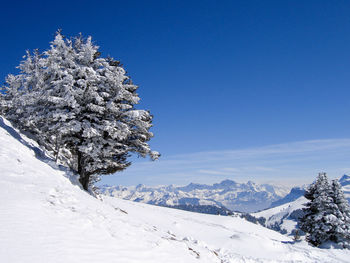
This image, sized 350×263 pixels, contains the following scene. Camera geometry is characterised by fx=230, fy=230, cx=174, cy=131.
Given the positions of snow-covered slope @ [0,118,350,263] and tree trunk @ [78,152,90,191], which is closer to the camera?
snow-covered slope @ [0,118,350,263]

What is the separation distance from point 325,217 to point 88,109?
A: 30691 millimetres

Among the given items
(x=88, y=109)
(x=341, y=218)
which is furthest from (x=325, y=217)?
(x=88, y=109)

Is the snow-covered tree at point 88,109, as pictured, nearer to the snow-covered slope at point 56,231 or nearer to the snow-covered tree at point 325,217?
the snow-covered slope at point 56,231

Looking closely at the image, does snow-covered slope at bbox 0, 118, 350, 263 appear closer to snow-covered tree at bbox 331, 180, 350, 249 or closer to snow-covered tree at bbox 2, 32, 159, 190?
snow-covered tree at bbox 2, 32, 159, 190

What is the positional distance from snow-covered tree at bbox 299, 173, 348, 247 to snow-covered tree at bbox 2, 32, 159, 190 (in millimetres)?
24450

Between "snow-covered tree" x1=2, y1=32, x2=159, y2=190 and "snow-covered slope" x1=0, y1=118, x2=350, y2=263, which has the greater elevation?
"snow-covered tree" x1=2, y1=32, x2=159, y2=190

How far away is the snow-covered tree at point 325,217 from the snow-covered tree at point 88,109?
24.4 metres

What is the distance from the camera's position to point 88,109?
17.1 metres

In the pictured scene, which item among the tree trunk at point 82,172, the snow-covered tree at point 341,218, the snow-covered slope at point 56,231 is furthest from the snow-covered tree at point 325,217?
the tree trunk at point 82,172

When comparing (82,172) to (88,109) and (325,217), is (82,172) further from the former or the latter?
(325,217)

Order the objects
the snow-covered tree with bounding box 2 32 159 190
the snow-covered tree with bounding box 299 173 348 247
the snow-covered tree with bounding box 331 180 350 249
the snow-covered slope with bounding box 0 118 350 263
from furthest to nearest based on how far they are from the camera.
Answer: the snow-covered tree with bounding box 299 173 348 247 → the snow-covered tree with bounding box 331 180 350 249 → the snow-covered tree with bounding box 2 32 159 190 → the snow-covered slope with bounding box 0 118 350 263

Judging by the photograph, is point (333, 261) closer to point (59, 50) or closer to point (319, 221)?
point (319, 221)

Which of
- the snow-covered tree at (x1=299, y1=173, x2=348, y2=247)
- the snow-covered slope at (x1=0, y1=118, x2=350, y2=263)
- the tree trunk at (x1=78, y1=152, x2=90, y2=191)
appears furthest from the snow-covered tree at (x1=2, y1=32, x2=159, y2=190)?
the snow-covered tree at (x1=299, y1=173, x2=348, y2=247)

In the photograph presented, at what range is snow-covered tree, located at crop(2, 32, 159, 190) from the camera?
1605 centimetres
